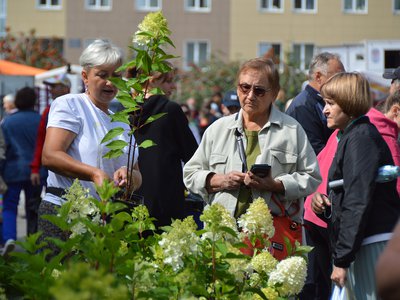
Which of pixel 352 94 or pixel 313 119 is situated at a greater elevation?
pixel 352 94

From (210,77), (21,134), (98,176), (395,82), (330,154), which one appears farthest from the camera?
(210,77)

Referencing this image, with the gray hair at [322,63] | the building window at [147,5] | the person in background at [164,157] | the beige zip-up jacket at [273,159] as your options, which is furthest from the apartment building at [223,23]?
the beige zip-up jacket at [273,159]

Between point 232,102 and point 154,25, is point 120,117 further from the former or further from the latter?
point 232,102

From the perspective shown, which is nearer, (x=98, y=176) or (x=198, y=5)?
(x=98, y=176)

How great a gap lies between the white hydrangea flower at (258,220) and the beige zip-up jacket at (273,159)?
139cm

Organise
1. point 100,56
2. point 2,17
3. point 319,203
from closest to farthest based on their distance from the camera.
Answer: point 100,56 → point 319,203 → point 2,17

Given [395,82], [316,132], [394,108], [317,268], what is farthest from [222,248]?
[395,82]

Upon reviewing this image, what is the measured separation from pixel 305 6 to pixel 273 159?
139ft

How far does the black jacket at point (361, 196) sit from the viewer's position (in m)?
5.04

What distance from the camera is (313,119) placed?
7.24 meters

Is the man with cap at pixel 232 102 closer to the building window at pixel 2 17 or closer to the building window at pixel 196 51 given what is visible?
the building window at pixel 196 51

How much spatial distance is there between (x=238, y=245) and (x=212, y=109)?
57.6ft

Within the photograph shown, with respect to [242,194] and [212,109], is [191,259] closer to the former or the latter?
[242,194]

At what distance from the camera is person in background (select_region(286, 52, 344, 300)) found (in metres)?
6.48
